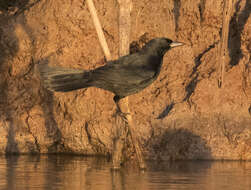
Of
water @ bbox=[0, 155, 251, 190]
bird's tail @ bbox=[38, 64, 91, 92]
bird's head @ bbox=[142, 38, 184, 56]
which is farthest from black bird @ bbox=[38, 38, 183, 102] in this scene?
water @ bbox=[0, 155, 251, 190]

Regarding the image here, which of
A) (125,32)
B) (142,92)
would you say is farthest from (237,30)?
(125,32)

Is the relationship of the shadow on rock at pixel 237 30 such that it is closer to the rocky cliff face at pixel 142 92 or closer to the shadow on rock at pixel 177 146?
the rocky cliff face at pixel 142 92

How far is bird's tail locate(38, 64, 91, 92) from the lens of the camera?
9.05 m

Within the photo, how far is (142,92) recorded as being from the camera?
535 inches

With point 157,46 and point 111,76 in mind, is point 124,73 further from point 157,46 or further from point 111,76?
point 157,46

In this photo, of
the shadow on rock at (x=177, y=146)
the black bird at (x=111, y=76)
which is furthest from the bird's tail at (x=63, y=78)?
the shadow on rock at (x=177, y=146)

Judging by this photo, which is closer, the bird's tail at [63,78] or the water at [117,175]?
the water at [117,175]

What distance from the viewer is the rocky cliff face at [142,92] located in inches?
496

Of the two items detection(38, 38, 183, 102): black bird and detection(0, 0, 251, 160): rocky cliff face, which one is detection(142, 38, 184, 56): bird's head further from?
detection(0, 0, 251, 160): rocky cliff face

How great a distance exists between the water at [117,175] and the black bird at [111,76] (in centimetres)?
129

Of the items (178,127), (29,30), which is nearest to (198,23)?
(178,127)

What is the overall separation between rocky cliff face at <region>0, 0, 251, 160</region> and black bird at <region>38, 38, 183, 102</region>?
336 cm

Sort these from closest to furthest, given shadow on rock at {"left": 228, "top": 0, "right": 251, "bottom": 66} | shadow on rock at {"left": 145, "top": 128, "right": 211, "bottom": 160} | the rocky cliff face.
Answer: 1. shadow on rock at {"left": 145, "top": 128, "right": 211, "bottom": 160}
2. the rocky cliff face
3. shadow on rock at {"left": 228, "top": 0, "right": 251, "bottom": 66}

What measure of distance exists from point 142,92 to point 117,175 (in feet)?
14.1
